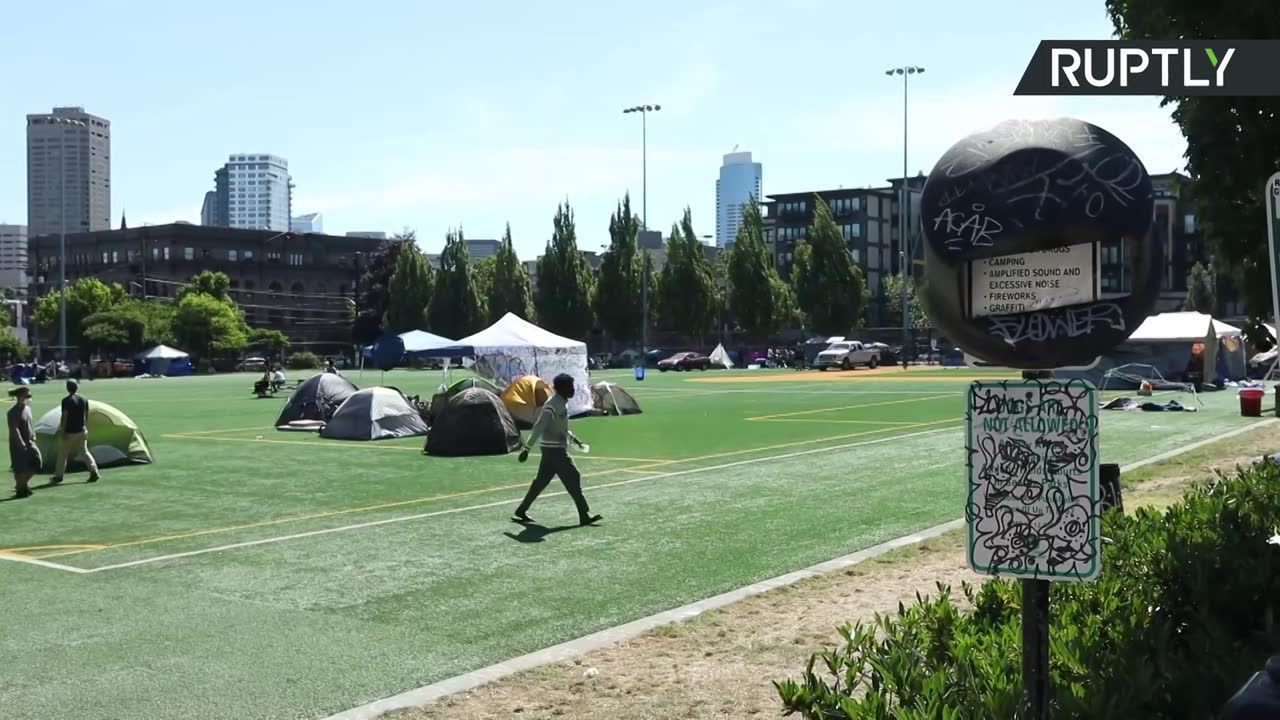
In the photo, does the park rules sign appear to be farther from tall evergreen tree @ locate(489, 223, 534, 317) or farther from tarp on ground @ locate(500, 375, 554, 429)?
tall evergreen tree @ locate(489, 223, 534, 317)

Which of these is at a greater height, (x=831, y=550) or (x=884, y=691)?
(x=884, y=691)

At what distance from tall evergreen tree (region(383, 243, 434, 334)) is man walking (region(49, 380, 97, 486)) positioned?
284 feet

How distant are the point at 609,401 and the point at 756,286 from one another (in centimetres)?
6269

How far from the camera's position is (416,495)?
596 inches

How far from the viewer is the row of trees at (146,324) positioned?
292 ft

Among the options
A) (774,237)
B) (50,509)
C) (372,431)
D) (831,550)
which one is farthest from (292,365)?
(831,550)

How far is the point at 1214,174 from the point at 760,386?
38539 mm

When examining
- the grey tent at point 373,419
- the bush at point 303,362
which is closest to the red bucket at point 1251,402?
the grey tent at point 373,419

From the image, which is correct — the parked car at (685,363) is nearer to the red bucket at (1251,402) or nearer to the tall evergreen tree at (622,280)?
the tall evergreen tree at (622,280)

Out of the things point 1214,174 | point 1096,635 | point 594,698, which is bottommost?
point 594,698

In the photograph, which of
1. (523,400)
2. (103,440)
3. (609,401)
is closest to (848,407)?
(609,401)

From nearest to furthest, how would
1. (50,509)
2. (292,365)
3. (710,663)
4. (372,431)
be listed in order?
(710,663)
(50,509)
(372,431)
(292,365)

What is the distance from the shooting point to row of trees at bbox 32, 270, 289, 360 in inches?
3509

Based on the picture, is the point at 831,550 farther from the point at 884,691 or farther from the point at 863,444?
the point at 863,444
